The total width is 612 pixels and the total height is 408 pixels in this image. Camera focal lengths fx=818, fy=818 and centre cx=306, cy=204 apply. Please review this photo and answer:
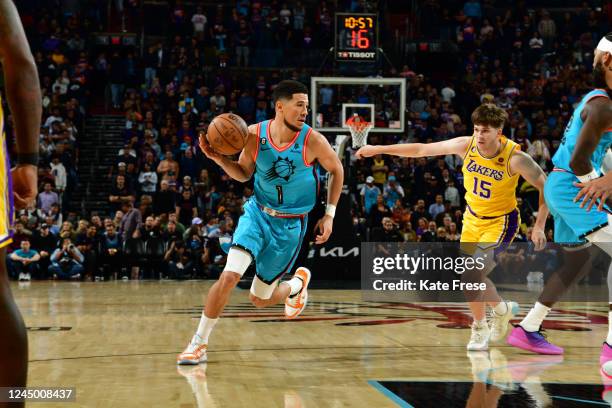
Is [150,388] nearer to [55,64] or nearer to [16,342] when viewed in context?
[16,342]

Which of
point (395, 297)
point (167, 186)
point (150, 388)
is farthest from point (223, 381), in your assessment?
point (167, 186)

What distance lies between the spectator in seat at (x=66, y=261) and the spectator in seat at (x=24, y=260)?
33cm

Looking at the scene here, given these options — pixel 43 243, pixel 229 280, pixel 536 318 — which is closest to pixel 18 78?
pixel 229 280

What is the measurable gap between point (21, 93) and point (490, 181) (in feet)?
14.6

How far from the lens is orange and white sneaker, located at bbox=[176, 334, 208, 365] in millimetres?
5148

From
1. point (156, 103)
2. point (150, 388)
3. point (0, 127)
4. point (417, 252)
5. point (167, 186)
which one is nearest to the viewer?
point (0, 127)

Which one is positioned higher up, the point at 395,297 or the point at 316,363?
the point at 316,363

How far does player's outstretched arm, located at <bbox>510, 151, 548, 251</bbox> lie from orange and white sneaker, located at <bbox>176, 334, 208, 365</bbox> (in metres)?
2.55

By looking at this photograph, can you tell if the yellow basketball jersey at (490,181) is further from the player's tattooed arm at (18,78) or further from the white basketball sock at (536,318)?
the player's tattooed arm at (18,78)

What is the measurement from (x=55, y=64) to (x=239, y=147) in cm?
1544

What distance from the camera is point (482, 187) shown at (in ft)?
20.9

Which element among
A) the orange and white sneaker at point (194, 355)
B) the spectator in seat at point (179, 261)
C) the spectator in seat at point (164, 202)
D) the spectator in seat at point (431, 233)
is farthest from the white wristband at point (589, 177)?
the spectator in seat at point (164, 202)

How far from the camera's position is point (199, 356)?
205 inches

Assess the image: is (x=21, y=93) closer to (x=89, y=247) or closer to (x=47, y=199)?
(x=89, y=247)
